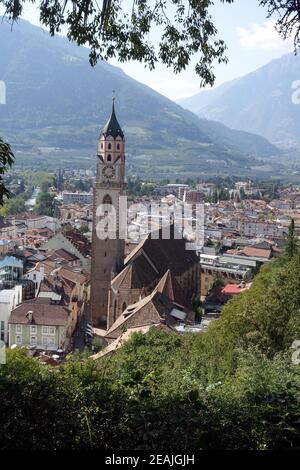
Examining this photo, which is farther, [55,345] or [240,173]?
[240,173]

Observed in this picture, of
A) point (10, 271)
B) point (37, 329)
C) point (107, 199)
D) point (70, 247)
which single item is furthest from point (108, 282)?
point (70, 247)

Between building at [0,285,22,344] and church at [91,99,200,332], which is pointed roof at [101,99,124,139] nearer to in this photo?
church at [91,99,200,332]

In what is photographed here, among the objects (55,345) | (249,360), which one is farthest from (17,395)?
(55,345)

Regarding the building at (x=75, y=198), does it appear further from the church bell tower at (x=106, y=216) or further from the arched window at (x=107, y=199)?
the arched window at (x=107, y=199)

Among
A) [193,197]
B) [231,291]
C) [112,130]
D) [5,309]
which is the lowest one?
[231,291]

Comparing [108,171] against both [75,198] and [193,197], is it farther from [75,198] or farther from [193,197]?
[193,197]

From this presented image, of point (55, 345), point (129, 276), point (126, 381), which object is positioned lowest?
point (55, 345)

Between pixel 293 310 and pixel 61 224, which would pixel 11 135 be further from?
pixel 293 310
